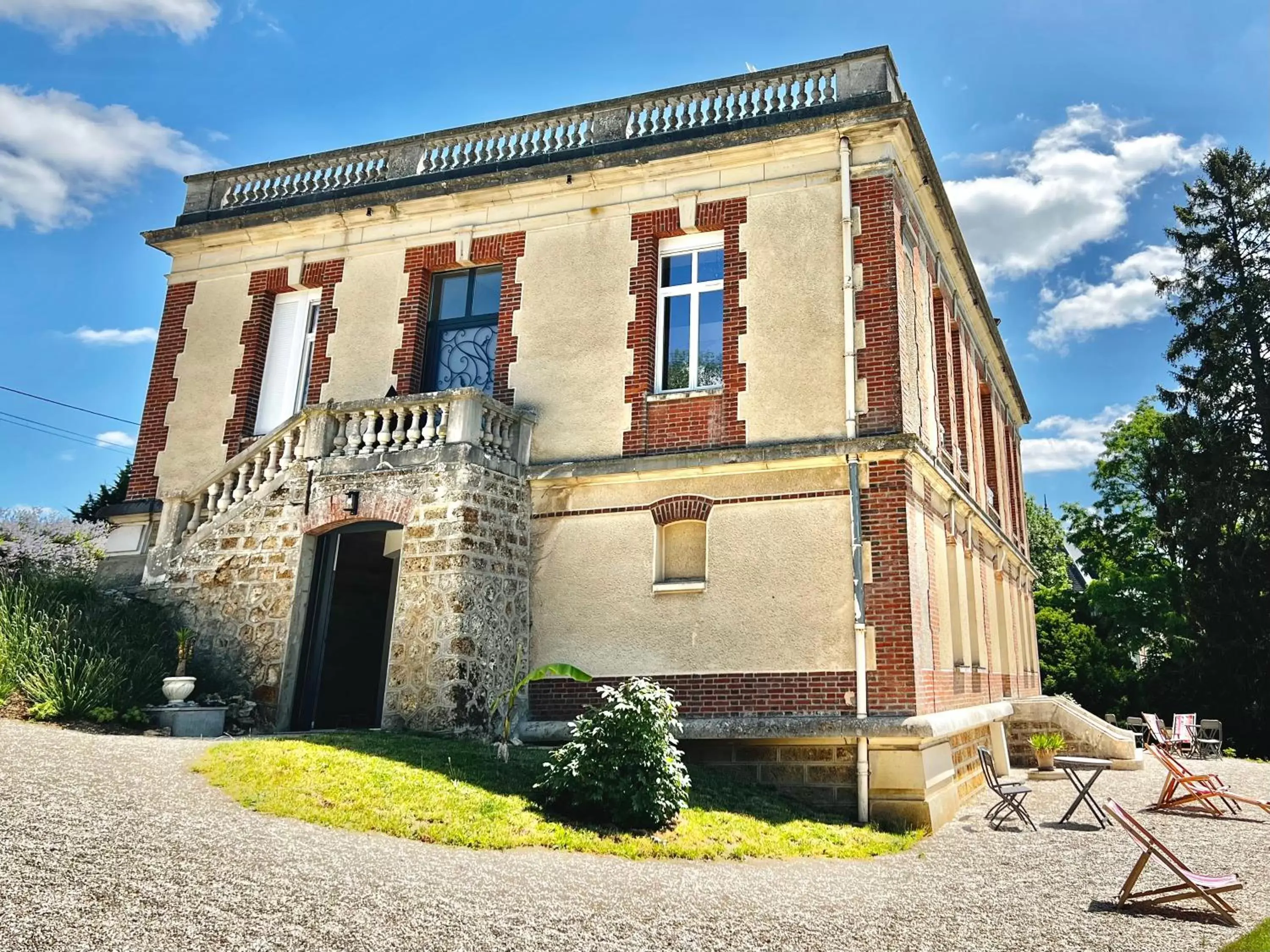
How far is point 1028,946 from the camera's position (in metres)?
5.40

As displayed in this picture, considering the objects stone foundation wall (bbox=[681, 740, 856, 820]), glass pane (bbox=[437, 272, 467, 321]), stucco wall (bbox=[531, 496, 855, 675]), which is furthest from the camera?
glass pane (bbox=[437, 272, 467, 321])

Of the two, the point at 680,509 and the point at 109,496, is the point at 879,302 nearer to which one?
the point at 680,509

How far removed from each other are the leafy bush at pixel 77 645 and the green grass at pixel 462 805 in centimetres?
214

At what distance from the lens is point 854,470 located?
33.8ft

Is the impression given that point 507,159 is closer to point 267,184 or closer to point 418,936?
point 267,184

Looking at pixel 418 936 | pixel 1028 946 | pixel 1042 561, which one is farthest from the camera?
pixel 1042 561

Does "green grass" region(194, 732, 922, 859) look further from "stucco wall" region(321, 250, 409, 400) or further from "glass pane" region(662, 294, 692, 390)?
"stucco wall" region(321, 250, 409, 400)

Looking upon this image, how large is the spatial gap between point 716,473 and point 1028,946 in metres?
6.36

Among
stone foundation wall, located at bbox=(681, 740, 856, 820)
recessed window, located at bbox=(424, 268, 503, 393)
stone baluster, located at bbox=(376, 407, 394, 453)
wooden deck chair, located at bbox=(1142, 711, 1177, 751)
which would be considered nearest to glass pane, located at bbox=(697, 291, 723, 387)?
recessed window, located at bbox=(424, 268, 503, 393)

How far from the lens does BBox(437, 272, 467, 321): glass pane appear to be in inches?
535

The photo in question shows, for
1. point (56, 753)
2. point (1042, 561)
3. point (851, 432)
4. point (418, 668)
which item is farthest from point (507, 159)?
point (1042, 561)

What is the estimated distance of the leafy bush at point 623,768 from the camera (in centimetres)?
762

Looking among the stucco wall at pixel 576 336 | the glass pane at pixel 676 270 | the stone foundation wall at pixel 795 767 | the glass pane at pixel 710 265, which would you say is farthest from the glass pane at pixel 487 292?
the stone foundation wall at pixel 795 767

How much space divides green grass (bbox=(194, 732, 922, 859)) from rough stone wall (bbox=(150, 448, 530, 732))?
0.82 metres
